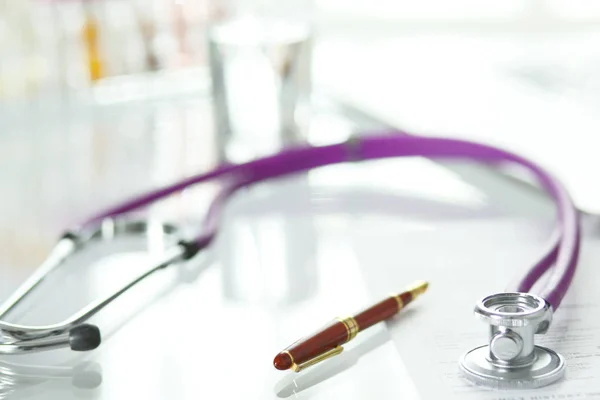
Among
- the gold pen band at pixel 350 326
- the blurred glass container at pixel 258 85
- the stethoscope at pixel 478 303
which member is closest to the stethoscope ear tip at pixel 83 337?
the stethoscope at pixel 478 303

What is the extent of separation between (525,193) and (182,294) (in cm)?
34

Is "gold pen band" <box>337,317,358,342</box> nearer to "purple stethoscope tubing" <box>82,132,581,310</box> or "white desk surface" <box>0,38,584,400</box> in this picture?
"white desk surface" <box>0,38,584,400</box>

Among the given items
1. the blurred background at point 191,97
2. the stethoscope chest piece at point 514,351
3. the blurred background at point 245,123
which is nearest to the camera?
the stethoscope chest piece at point 514,351

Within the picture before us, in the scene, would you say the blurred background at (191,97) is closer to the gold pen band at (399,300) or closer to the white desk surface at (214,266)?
the white desk surface at (214,266)

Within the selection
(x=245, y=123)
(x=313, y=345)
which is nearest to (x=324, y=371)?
(x=313, y=345)

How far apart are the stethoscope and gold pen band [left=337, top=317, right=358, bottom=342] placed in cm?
6

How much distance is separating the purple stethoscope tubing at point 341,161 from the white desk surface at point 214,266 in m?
0.02

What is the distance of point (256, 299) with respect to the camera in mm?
572

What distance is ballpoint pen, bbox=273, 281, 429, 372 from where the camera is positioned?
45 cm

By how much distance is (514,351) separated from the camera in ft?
1.44

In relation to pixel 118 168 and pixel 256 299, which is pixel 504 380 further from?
pixel 118 168

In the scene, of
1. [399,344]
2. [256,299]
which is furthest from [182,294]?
[399,344]

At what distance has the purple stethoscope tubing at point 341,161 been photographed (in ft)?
2.14

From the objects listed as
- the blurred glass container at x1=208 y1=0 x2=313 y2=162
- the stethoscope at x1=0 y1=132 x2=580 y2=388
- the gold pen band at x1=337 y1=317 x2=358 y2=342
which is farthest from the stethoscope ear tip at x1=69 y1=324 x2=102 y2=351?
the blurred glass container at x1=208 y1=0 x2=313 y2=162
